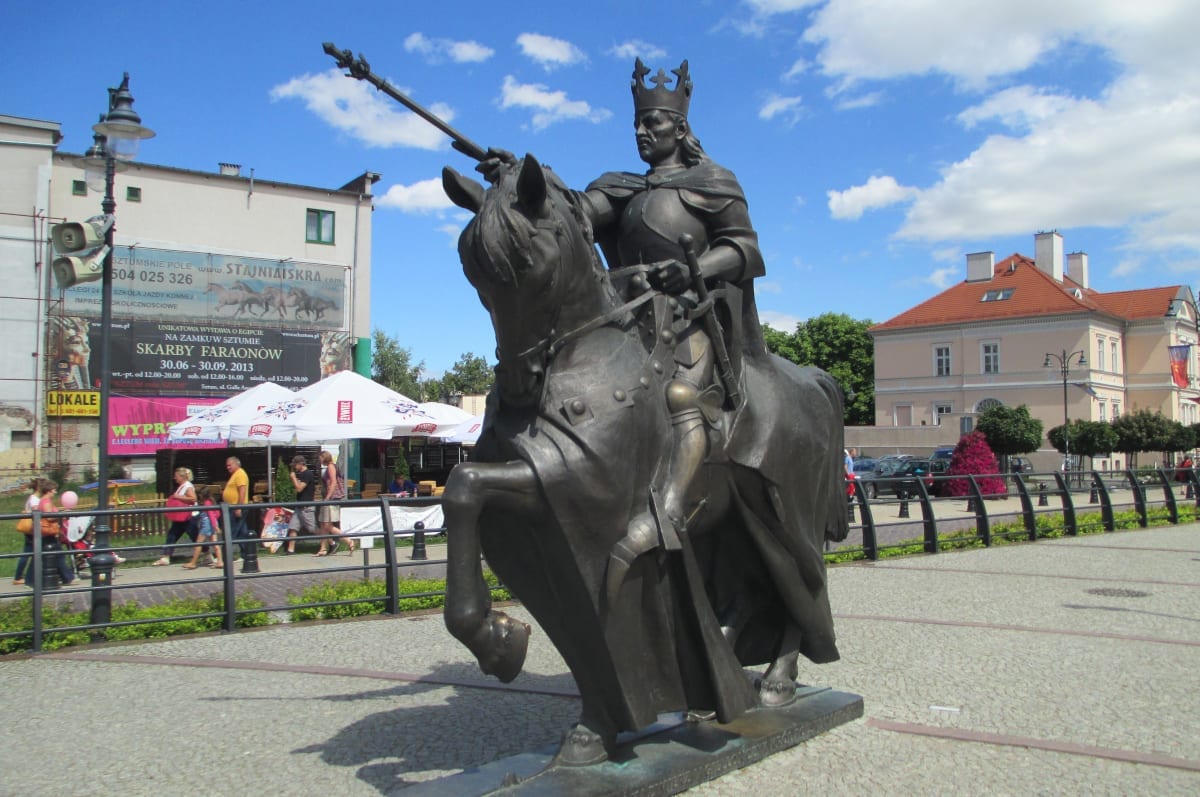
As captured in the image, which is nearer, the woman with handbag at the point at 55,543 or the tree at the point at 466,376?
the woman with handbag at the point at 55,543

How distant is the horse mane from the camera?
3.50m

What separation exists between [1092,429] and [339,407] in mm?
37089

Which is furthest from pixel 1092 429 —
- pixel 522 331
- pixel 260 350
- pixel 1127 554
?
pixel 522 331

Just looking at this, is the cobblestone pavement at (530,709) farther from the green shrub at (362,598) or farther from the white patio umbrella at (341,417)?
the white patio umbrella at (341,417)

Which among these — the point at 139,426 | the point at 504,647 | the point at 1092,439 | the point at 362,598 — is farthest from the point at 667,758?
the point at 1092,439

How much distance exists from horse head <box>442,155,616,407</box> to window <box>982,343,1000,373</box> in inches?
2200

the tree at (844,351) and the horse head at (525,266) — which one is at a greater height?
the tree at (844,351)

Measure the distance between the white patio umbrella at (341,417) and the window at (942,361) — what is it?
46.0m

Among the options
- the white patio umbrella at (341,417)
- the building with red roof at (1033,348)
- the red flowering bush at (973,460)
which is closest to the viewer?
the white patio umbrella at (341,417)

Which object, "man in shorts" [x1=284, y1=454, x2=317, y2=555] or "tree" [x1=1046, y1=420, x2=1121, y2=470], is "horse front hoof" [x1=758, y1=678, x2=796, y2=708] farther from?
"tree" [x1=1046, y1=420, x2=1121, y2=470]

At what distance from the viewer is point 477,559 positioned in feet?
11.4

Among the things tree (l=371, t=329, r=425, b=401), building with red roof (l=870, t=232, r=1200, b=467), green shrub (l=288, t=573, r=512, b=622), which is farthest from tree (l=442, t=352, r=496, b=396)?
green shrub (l=288, t=573, r=512, b=622)

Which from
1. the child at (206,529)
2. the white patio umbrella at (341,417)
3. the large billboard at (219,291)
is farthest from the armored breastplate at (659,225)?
the large billboard at (219,291)

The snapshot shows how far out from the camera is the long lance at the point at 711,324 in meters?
4.27
